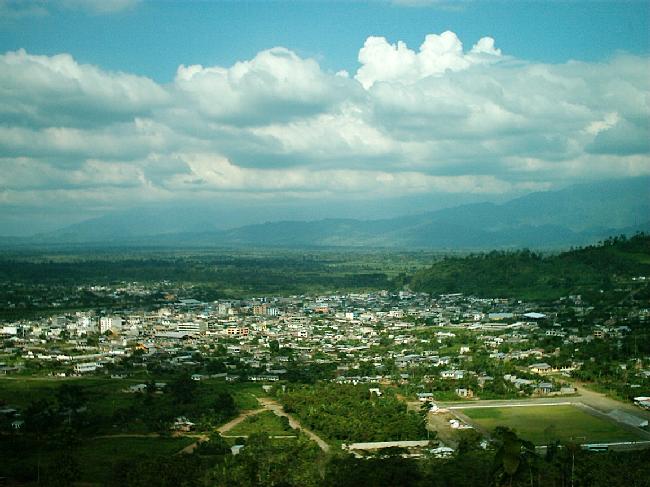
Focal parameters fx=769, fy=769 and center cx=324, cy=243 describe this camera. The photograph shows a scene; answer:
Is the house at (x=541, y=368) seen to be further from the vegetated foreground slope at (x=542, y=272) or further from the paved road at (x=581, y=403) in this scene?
the vegetated foreground slope at (x=542, y=272)

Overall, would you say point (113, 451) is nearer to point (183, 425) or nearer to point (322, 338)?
point (183, 425)

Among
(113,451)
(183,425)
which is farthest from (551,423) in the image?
(113,451)

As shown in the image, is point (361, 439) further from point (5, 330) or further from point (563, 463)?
point (5, 330)

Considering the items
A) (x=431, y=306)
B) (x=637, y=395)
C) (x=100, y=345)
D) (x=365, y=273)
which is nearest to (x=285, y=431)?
(x=637, y=395)

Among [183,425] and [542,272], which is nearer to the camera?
[183,425]

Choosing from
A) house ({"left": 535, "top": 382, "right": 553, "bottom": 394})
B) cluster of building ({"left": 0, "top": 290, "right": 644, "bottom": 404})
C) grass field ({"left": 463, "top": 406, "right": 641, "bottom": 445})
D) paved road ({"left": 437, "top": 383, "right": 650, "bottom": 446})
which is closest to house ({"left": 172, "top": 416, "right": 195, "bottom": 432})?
cluster of building ({"left": 0, "top": 290, "right": 644, "bottom": 404})

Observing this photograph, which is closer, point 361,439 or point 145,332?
point 361,439
